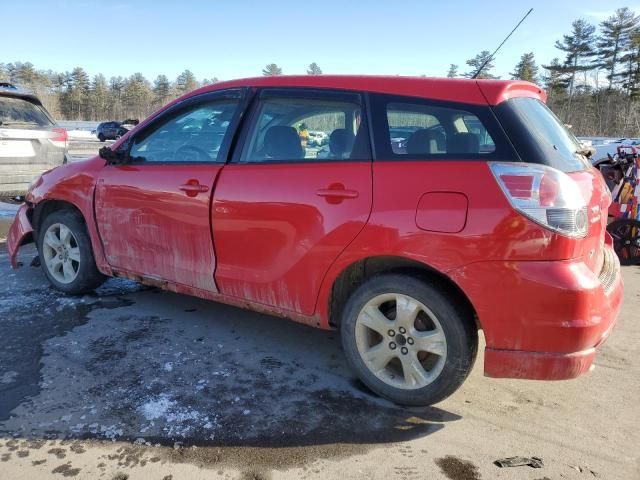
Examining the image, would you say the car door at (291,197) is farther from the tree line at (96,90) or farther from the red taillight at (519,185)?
the tree line at (96,90)

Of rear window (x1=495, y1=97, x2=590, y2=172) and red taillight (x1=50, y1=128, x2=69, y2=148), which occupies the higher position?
red taillight (x1=50, y1=128, x2=69, y2=148)

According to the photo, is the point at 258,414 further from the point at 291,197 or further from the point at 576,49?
the point at 576,49

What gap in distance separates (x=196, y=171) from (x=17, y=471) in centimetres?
196

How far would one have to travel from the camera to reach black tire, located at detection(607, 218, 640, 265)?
6.21m

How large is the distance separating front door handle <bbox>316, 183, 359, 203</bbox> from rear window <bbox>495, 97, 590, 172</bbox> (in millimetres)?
836

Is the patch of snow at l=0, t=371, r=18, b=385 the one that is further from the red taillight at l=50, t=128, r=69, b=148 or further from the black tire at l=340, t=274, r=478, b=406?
the red taillight at l=50, t=128, r=69, b=148

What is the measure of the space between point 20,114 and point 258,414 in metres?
7.20

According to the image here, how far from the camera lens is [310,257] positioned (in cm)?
301

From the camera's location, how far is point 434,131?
2744 mm

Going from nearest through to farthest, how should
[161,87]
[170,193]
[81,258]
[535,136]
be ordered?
[535,136]
[170,193]
[81,258]
[161,87]

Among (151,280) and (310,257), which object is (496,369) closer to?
(310,257)

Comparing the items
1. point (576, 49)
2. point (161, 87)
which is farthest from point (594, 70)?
point (161, 87)

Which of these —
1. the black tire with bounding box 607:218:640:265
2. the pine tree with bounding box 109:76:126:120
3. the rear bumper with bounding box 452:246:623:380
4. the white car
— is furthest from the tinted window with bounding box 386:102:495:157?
Answer: the pine tree with bounding box 109:76:126:120

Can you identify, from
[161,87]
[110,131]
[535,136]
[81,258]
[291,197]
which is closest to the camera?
[535,136]
